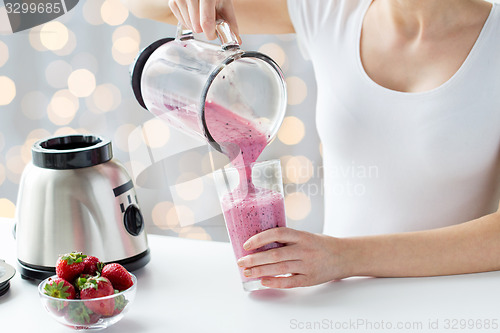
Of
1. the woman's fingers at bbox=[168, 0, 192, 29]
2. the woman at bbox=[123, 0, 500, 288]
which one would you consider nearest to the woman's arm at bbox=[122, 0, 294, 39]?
the woman at bbox=[123, 0, 500, 288]

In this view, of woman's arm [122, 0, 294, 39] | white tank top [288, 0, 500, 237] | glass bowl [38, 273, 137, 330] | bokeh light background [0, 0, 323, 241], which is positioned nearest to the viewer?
glass bowl [38, 273, 137, 330]

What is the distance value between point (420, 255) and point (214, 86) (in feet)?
1.54

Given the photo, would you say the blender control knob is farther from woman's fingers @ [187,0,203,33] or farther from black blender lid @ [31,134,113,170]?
woman's fingers @ [187,0,203,33]

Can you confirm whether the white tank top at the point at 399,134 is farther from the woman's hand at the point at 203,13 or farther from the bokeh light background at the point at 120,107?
the bokeh light background at the point at 120,107

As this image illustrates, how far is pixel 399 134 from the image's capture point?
4.31 ft

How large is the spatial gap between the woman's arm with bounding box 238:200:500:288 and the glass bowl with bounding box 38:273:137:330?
7.9 inches

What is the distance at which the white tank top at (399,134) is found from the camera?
4.15 ft

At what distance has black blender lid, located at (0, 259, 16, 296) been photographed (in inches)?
39.9

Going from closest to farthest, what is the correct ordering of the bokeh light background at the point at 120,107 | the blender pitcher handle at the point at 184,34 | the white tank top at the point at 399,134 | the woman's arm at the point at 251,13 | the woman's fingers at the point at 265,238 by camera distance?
the woman's fingers at the point at 265,238, the blender pitcher handle at the point at 184,34, the white tank top at the point at 399,134, the woman's arm at the point at 251,13, the bokeh light background at the point at 120,107

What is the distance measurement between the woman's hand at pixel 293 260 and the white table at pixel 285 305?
0.02 m

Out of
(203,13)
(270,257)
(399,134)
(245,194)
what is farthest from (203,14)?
(399,134)

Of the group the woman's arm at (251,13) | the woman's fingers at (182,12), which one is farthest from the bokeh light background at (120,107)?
the woman's fingers at (182,12)

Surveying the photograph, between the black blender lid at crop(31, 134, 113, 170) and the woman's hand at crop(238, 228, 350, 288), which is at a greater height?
the black blender lid at crop(31, 134, 113, 170)

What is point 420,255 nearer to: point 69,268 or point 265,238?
point 265,238
